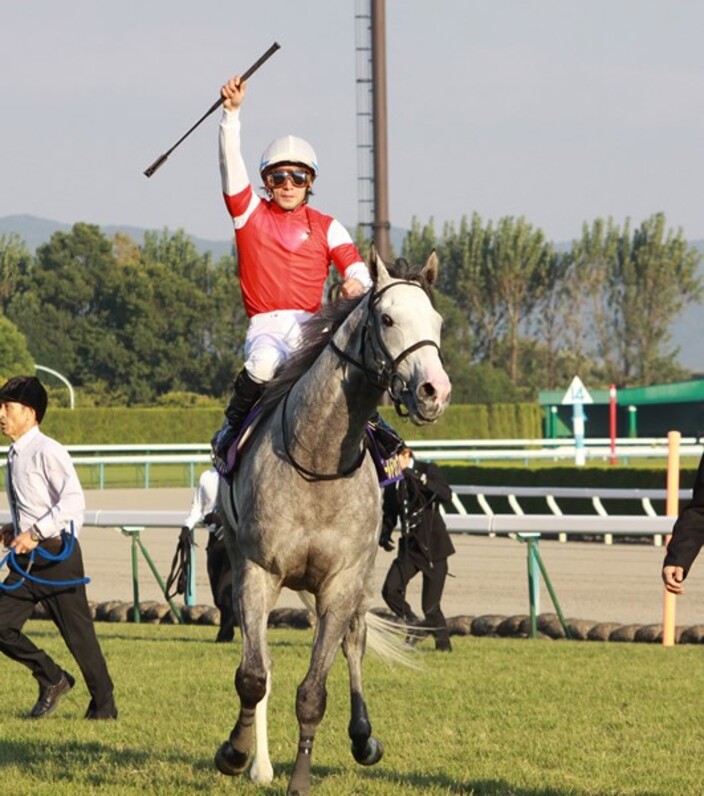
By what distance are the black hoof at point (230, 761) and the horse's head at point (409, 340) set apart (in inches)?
55.9

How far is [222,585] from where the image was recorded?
11242 millimetres

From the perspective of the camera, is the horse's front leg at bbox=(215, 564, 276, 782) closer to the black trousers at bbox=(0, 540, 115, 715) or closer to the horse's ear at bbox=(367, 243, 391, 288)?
the horse's ear at bbox=(367, 243, 391, 288)

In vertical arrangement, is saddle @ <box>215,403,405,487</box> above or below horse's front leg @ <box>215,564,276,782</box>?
above

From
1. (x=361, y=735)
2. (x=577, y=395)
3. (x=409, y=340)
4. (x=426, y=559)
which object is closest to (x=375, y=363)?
(x=409, y=340)

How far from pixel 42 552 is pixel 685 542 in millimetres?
3411

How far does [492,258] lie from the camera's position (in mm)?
76438

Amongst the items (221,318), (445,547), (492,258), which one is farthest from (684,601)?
(492,258)

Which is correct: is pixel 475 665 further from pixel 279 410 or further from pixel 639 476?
pixel 639 476

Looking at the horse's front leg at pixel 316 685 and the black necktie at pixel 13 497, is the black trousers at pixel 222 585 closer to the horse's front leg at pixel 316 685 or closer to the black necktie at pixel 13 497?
the black necktie at pixel 13 497

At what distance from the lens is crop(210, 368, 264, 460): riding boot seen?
6273 millimetres

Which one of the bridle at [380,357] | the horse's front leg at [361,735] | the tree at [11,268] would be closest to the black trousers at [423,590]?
the horse's front leg at [361,735]

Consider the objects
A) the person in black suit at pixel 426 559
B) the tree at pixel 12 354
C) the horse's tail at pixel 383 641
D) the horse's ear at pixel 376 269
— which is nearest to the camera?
the horse's ear at pixel 376 269

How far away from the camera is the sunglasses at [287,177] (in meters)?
6.43

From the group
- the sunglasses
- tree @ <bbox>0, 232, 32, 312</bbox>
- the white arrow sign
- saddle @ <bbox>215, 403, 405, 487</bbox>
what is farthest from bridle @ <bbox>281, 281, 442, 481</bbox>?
tree @ <bbox>0, 232, 32, 312</bbox>
